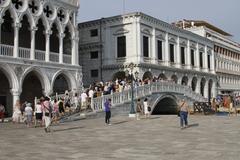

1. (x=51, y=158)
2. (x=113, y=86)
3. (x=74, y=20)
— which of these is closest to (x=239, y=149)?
(x=51, y=158)

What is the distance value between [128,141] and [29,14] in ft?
54.4

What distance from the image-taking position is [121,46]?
40.5 metres

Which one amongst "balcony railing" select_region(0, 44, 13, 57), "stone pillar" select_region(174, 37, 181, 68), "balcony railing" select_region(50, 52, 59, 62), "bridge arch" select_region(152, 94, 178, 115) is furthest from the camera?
"stone pillar" select_region(174, 37, 181, 68)

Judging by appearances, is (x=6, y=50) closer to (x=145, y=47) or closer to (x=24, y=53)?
(x=24, y=53)

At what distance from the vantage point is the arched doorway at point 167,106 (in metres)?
38.5

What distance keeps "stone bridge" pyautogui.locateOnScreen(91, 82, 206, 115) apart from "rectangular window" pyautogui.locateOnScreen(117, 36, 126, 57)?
6.20 meters

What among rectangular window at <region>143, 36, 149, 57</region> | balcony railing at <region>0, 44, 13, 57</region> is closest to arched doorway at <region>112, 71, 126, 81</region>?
rectangular window at <region>143, 36, 149, 57</region>

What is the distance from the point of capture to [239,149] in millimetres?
11883

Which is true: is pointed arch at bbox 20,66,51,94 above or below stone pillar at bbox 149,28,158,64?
below

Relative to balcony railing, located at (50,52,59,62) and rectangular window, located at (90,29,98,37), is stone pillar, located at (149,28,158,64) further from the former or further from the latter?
balcony railing, located at (50,52,59,62)

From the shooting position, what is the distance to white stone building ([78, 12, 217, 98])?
39.5 meters

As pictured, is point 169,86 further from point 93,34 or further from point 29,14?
point 29,14

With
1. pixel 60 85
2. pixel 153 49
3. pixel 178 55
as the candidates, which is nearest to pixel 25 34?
pixel 60 85

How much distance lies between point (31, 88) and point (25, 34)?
401 cm
